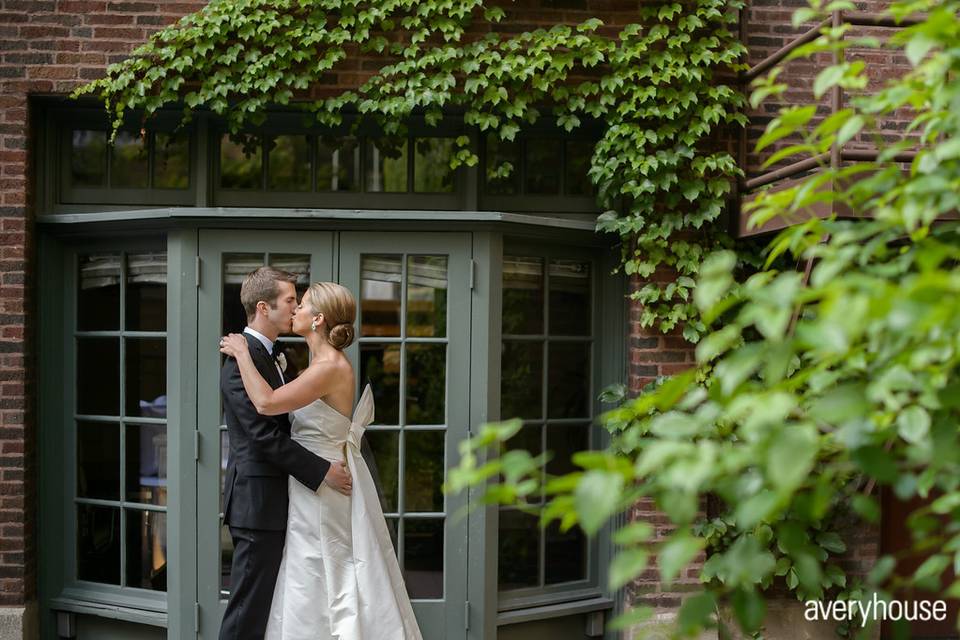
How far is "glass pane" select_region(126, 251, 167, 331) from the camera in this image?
5.02m

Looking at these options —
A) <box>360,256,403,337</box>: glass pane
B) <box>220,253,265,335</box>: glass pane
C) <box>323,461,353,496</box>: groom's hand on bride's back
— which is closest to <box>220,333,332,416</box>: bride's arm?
<box>323,461,353,496</box>: groom's hand on bride's back

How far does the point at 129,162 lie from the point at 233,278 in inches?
37.6

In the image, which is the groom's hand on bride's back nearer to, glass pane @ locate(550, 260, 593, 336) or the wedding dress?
the wedding dress

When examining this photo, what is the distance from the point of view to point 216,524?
4.81 m

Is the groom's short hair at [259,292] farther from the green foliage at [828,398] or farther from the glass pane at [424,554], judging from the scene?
the green foliage at [828,398]

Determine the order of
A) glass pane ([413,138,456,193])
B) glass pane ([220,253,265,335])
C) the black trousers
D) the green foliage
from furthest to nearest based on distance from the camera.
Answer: glass pane ([413,138,456,193]) < glass pane ([220,253,265,335]) < the black trousers < the green foliage

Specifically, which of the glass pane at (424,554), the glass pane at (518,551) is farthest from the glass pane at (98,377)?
the glass pane at (518,551)

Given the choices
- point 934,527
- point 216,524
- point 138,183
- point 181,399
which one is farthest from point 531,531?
point 934,527

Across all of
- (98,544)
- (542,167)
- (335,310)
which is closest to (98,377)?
(98,544)

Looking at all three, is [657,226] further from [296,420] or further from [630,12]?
[296,420]

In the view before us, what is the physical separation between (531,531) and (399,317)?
143 centimetres

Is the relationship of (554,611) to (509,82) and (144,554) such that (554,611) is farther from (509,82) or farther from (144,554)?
(509,82)

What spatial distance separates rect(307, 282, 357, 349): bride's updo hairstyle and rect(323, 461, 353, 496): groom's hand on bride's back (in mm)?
553

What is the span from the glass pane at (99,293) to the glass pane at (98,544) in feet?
3.34
